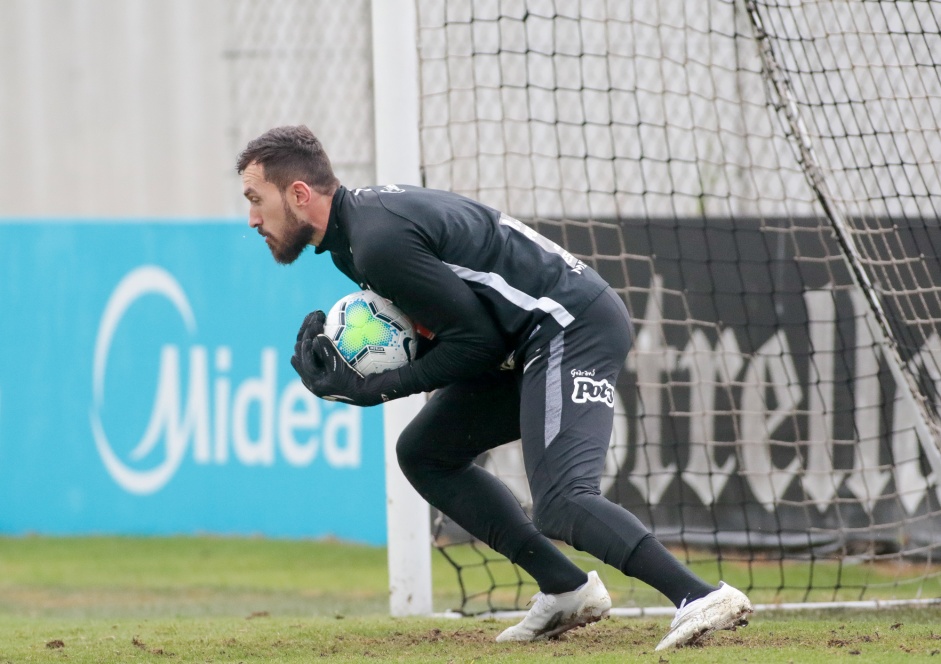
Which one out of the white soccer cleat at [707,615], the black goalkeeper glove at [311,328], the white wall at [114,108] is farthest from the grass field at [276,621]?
the white wall at [114,108]

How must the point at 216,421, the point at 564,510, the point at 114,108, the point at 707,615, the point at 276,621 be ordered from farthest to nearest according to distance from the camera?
the point at 114,108 → the point at 216,421 → the point at 276,621 → the point at 564,510 → the point at 707,615

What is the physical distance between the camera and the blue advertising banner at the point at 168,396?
7.87 m

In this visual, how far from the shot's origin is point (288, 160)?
3764 millimetres

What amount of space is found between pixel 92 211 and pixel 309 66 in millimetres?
3892

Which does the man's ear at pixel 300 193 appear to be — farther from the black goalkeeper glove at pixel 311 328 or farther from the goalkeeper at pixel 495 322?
the black goalkeeper glove at pixel 311 328

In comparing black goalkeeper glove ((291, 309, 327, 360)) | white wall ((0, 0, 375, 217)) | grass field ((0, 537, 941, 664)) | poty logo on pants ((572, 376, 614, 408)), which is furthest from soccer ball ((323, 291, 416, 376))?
white wall ((0, 0, 375, 217))

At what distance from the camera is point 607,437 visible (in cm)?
382

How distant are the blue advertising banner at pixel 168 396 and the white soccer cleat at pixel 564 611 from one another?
3.71m

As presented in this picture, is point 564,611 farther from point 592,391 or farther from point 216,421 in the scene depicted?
point 216,421

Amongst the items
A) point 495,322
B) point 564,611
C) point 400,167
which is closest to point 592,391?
point 495,322

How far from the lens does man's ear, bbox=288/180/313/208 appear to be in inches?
147

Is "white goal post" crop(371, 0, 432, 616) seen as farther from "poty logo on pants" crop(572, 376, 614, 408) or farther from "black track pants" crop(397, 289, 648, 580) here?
"poty logo on pants" crop(572, 376, 614, 408)

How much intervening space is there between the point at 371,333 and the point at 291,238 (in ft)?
1.27

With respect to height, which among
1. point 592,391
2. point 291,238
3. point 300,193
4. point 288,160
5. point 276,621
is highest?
point 288,160
